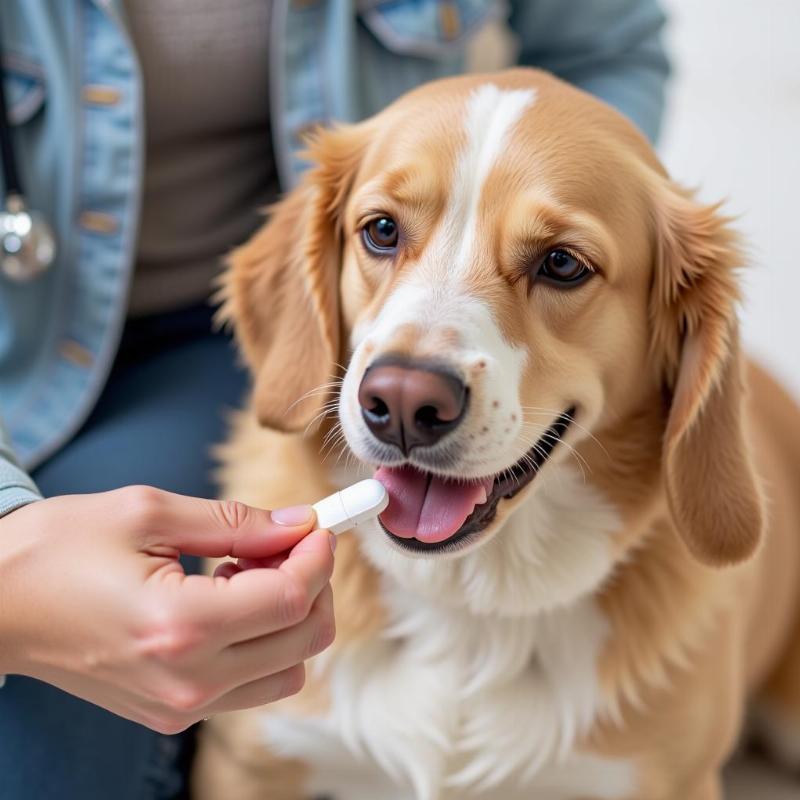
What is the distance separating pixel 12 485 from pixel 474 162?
0.61 metres

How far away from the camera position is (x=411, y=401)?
1006 millimetres

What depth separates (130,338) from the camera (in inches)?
68.3

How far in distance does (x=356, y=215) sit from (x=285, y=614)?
563 millimetres

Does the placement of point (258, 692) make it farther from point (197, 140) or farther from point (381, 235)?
point (197, 140)

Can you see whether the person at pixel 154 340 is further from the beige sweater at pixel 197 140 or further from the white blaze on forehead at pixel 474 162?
the white blaze on forehead at pixel 474 162

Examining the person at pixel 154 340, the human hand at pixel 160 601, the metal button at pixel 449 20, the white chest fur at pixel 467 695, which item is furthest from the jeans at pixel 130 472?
the metal button at pixel 449 20

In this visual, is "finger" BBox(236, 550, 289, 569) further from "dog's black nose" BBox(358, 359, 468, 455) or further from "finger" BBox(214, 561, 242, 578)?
"dog's black nose" BBox(358, 359, 468, 455)

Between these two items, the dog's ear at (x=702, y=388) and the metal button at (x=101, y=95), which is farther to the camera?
the metal button at (x=101, y=95)

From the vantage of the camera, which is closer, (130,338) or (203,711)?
(203,711)

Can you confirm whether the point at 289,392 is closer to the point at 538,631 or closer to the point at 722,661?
the point at 538,631

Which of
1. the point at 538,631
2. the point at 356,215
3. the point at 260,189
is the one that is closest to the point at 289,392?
the point at 356,215

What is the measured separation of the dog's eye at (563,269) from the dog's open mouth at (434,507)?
0.20 m

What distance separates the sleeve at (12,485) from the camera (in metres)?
1.02

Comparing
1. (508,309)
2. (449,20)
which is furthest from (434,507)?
(449,20)
